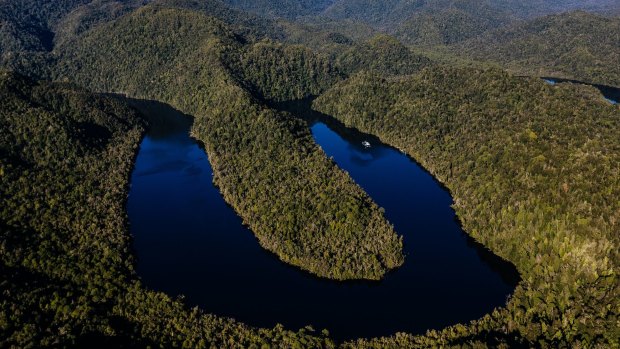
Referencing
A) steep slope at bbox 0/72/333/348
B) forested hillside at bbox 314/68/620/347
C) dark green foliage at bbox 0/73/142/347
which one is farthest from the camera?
forested hillside at bbox 314/68/620/347

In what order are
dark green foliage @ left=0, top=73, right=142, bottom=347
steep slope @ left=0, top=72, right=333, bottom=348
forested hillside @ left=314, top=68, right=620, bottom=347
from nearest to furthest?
steep slope @ left=0, top=72, right=333, bottom=348 → dark green foliage @ left=0, top=73, right=142, bottom=347 → forested hillside @ left=314, top=68, right=620, bottom=347

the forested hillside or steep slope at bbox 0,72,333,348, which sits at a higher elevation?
the forested hillside

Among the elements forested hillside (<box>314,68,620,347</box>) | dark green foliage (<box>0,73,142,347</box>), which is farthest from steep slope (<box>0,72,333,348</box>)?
forested hillside (<box>314,68,620,347</box>)

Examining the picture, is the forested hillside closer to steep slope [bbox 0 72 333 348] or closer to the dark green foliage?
steep slope [bbox 0 72 333 348]

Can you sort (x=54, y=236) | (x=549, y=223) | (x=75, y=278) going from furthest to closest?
(x=549, y=223), (x=54, y=236), (x=75, y=278)

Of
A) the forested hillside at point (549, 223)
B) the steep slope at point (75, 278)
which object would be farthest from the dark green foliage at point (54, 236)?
the forested hillside at point (549, 223)

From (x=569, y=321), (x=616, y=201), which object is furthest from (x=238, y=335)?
(x=616, y=201)

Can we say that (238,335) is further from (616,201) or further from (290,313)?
(616,201)

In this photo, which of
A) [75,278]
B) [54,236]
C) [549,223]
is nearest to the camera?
[75,278]

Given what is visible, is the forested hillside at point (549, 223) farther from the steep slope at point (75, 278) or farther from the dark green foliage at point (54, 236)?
the dark green foliage at point (54, 236)

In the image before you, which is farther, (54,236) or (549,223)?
(549,223)

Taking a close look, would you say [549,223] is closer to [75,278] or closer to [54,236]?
[75,278]

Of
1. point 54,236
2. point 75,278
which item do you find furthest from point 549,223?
point 54,236
